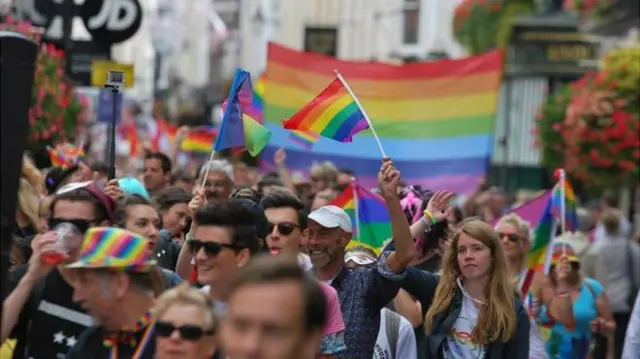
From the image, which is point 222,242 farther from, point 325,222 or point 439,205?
point 439,205

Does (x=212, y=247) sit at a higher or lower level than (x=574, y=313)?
higher

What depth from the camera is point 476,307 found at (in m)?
8.89

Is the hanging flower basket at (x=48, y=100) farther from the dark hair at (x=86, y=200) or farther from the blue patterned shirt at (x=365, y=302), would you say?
the dark hair at (x=86, y=200)

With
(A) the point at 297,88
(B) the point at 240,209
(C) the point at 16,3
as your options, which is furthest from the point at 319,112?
(C) the point at 16,3

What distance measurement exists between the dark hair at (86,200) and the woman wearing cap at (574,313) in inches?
216

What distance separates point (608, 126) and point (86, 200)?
15.1 meters

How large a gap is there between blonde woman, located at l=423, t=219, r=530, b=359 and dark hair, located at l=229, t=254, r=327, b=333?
429cm

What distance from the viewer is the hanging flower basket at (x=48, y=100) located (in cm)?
1763

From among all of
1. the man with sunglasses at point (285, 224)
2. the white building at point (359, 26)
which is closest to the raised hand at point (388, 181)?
the man with sunglasses at point (285, 224)

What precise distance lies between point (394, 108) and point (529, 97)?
19853 millimetres

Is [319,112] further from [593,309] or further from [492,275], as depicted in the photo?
[593,309]

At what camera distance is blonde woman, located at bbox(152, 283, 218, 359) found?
Result: 5453 mm

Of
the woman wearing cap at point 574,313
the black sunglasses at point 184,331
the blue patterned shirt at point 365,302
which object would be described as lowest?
the woman wearing cap at point 574,313

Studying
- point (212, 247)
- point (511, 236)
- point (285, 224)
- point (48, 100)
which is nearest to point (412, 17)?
point (48, 100)
